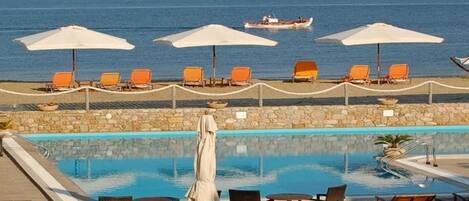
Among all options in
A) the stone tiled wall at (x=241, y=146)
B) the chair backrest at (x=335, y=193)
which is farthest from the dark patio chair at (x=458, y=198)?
the stone tiled wall at (x=241, y=146)

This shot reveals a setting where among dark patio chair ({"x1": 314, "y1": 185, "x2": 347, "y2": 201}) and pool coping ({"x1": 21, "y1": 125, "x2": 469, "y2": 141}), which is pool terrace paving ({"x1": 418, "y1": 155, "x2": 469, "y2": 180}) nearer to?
dark patio chair ({"x1": 314, "y1": 185, "x2": 347, "y2": 201})

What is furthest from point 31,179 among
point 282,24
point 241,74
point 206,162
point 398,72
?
point 282,24

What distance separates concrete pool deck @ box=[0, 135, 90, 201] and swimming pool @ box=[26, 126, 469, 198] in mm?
602

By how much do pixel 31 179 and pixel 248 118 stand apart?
7939 millimetres

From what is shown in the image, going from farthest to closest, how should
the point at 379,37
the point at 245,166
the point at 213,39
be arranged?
1. the point at 379,37
2. the point at 213,39
3. the point at 245,166

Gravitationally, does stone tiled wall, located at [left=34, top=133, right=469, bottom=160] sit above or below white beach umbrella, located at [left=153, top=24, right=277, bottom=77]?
below

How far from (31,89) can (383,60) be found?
90.7ft

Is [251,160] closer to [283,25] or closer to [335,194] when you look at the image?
[335,194]

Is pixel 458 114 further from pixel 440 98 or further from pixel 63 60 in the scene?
pixel 63 60

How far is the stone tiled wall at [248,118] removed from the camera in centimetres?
2528

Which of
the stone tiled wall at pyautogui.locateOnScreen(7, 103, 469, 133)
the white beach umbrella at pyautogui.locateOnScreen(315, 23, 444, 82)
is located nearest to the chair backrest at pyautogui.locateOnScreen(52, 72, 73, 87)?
the stone tiled wall at pyautogui.locateOnScreen(7, 103, 469, 133)

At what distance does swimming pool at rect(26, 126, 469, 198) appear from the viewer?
19828mm

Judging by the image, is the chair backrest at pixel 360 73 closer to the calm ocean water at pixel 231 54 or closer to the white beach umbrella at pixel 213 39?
the white beach umbrella at pixel 213 39

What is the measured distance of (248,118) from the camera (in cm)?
2592
